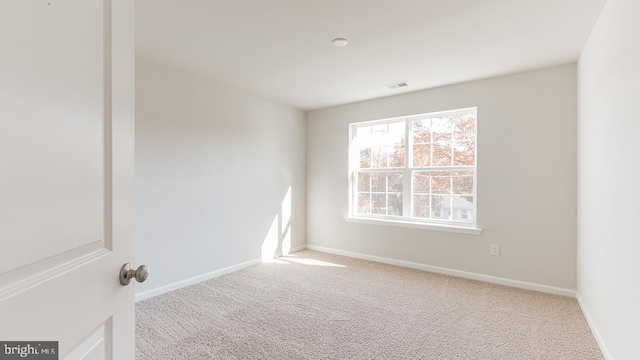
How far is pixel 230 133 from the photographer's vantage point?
3.90 metres

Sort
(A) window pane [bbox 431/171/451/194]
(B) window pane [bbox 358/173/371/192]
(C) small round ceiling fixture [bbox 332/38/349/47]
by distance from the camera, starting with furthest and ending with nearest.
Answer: (B) window pane [bbox 358/173/371/192] < (A) window pane [bbox 431/171/451/194] < (C) small round ceiling fixture [bbox 332/38/349/47]

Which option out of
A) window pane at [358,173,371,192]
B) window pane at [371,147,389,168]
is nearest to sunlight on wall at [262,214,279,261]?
window pane at [358,173,371,192]

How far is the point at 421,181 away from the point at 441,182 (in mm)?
269

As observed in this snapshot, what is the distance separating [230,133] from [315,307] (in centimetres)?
240

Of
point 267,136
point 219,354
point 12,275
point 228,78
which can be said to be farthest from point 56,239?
point 267,136

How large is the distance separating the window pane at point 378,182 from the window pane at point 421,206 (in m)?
0.51

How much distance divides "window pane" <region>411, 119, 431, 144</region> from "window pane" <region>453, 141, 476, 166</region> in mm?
392

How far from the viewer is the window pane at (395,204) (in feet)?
14.3

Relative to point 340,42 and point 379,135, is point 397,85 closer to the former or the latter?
point 379,135

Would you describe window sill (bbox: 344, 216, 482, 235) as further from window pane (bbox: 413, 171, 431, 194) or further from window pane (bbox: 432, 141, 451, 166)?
window pane (bbox: 432, 141, 451, 166)

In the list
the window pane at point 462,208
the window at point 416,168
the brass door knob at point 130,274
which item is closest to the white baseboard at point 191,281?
the window at point 416,168

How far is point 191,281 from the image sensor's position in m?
3.43

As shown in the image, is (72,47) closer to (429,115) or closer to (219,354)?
(219,354)

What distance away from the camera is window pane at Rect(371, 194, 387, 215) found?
14.8 feet
